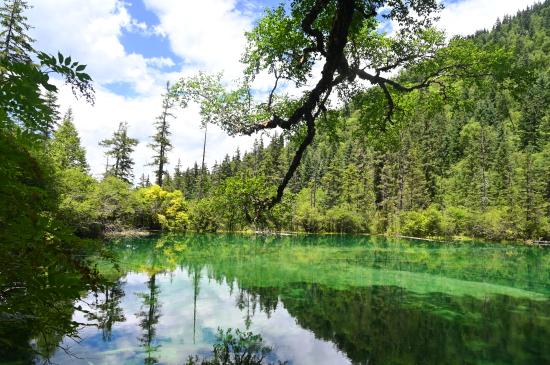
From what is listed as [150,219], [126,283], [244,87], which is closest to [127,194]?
[150,219]

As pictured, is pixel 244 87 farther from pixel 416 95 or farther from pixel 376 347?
pixel 376 347

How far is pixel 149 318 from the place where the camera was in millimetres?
11797

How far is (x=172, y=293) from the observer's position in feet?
49.2

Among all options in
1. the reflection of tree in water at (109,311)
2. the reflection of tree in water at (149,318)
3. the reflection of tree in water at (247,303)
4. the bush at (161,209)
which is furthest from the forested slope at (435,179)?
the reflection of tree in water at (109,311)

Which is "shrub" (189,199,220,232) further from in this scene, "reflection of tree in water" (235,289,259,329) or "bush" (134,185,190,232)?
"reflection of tree in water" (235,289,259,329)

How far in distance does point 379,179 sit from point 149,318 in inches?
→ 2730

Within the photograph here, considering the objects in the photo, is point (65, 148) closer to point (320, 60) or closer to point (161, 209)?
point (161, 209)

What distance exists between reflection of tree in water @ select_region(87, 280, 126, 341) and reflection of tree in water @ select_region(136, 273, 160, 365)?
0.66m

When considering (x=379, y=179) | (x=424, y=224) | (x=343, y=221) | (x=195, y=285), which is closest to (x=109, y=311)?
(x=195, y=285)

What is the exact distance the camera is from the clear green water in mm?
9633

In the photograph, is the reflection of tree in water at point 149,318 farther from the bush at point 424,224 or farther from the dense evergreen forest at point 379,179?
the bush at point 424,224

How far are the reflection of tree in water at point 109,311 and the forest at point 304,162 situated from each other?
157 centimetres

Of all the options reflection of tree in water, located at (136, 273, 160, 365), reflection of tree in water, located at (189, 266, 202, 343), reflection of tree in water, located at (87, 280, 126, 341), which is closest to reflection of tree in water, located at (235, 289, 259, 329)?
reflection of tree in water, located at (189, 266, 202, 343)

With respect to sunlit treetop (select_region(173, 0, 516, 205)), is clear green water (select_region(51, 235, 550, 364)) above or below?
below
